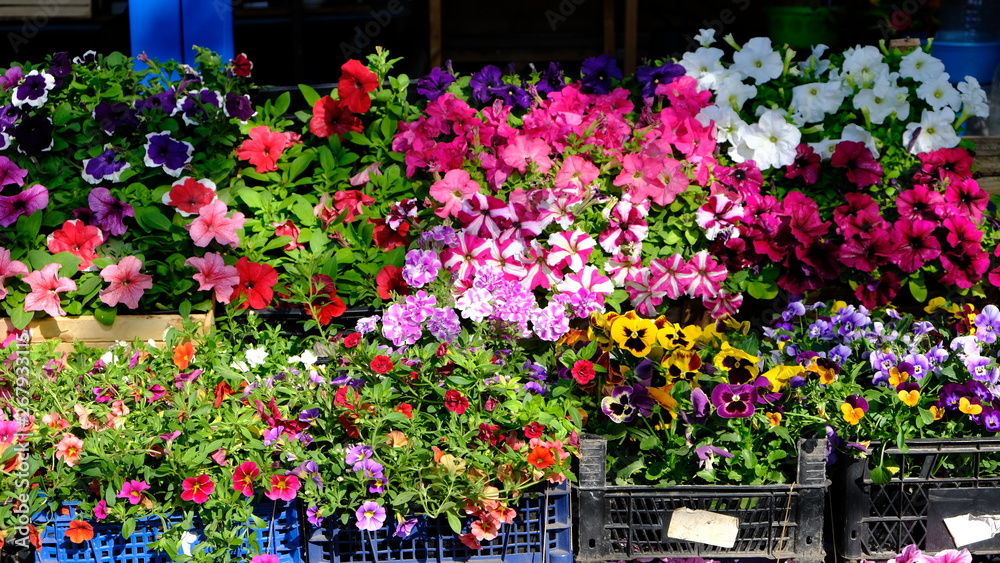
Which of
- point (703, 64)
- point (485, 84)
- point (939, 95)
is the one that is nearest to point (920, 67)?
point (939, 95)

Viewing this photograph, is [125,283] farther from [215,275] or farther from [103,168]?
[103,168]

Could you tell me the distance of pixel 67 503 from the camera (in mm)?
1928

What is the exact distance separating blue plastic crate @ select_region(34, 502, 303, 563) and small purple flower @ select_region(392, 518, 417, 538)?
247 millimetres

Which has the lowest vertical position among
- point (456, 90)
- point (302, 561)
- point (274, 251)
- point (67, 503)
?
point (302, 561)

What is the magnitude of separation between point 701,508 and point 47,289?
172cm

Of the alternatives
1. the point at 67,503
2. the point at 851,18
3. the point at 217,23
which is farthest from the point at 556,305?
the point at 851,18

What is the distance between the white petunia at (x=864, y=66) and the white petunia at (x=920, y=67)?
61 mm

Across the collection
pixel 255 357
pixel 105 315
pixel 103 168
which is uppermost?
pixel 103 168

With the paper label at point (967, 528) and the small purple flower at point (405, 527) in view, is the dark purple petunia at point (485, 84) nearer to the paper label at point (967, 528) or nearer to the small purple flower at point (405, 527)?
the small purple flower at point (405, 527)

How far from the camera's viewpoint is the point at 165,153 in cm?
267

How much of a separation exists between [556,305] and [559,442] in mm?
424

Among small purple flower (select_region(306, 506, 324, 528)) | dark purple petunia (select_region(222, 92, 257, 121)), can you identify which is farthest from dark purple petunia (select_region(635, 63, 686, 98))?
small purple flower (select_region(306, 506, 324, 528))

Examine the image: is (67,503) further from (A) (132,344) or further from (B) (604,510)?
(B) (604,510)

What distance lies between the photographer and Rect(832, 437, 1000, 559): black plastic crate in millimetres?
2055
